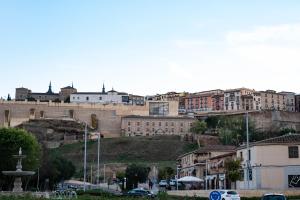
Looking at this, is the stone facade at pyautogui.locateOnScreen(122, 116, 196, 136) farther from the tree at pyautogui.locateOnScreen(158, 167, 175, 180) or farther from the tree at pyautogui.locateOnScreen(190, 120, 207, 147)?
the tree at pyautogui.locateOnScreen(158, 167, 175, 180)

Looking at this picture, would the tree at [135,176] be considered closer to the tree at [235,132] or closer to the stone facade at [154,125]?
the tree at [235,132]

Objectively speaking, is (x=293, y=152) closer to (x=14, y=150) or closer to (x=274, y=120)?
(x=14, y=150)

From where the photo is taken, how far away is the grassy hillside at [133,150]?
456 ft

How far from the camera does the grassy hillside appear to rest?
456 feet

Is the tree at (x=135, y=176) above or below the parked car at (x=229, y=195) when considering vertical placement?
above

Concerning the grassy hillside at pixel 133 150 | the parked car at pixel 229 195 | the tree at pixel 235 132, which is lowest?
the parked car at pixel 229 195

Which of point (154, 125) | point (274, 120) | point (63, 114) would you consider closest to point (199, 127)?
point (154, 125)

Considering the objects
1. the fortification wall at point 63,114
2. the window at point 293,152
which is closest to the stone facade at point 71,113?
the fortification wall at point 63,114

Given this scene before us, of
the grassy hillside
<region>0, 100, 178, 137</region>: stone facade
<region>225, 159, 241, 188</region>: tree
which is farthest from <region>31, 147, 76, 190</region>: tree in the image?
<region>0, 100, 178, 137</region>: stone facade

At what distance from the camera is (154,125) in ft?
592

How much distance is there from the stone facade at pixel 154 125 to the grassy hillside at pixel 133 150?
2067 centimetres

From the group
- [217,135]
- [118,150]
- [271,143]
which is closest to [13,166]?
[271,143]

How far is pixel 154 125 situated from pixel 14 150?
112 meters

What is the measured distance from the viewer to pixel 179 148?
14450 centimetres
